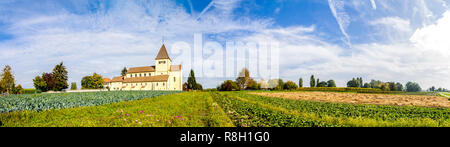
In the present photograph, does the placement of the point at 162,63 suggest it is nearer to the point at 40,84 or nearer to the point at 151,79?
the point at 151,79

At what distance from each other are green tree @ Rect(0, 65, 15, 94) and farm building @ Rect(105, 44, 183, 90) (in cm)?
2609

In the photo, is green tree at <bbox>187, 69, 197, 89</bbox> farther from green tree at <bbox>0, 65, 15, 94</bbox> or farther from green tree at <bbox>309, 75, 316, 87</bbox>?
green tree at <bbox>309, 75, 316, 87</bbox>

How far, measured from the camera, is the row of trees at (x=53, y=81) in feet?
182

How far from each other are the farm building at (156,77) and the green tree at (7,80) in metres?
26.1

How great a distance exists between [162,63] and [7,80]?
35.7 metres

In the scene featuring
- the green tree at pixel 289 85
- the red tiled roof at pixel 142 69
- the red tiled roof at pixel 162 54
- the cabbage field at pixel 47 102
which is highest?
the red tiled roof at pixel 162 54

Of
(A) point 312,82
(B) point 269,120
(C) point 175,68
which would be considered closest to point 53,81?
(C) point 175,68

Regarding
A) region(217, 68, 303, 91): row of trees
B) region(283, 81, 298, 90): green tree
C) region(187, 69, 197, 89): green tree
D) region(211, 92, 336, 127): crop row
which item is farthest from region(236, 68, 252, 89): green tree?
region(211, 92, 336, 127): crop row

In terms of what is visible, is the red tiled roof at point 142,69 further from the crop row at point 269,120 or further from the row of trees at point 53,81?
the crop row at point 269,120

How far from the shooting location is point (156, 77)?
60188 millimetres

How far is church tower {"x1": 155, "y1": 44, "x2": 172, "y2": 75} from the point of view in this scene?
64200mm

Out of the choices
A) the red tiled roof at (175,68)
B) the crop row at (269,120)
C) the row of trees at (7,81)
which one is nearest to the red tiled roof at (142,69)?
the red tiled roof at (175,68)
